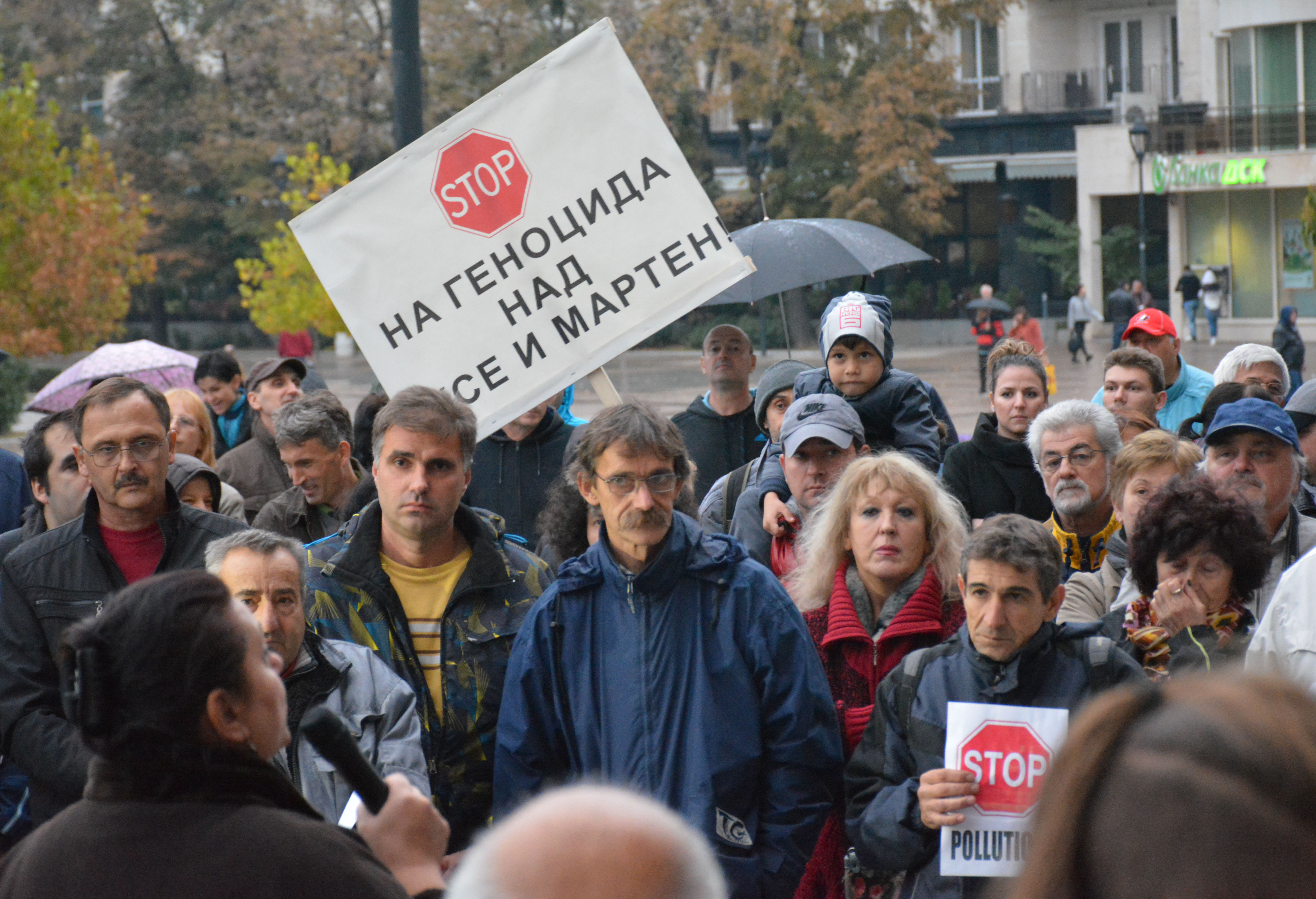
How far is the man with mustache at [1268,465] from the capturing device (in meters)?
4.49

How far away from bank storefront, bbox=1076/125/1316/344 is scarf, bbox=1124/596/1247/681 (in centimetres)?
3361

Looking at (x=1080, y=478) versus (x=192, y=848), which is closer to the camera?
(x=192, y=848)

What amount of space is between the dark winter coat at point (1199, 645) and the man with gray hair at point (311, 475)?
10.6ft

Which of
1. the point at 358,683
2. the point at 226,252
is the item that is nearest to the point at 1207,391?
the point at 358,683

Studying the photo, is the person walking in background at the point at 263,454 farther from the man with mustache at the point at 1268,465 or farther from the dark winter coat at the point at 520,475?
the man with mustache at the point at 1268,465

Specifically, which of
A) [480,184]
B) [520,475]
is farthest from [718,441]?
[480,184]

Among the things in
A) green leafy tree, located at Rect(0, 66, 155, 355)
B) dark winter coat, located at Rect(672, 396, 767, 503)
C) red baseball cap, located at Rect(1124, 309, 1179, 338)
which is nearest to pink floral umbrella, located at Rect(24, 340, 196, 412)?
dark winter coat, located at Rect(672, 396, 767, 503)

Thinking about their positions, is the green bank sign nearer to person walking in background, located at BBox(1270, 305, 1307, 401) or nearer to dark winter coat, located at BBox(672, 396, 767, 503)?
person walking in background, located at BBox(1270, 305, 1307, 401)

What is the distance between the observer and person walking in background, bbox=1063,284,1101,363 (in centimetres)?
3269

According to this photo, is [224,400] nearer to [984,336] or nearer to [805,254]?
[805,254]

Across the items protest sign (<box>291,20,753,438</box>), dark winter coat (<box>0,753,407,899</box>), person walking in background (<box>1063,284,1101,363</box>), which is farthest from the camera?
person walking in background (<box>1063,284,1101,363</box>)

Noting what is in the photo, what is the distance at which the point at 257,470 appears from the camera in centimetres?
737

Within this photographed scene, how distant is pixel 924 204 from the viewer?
4356cm

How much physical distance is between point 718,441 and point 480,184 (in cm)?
218
